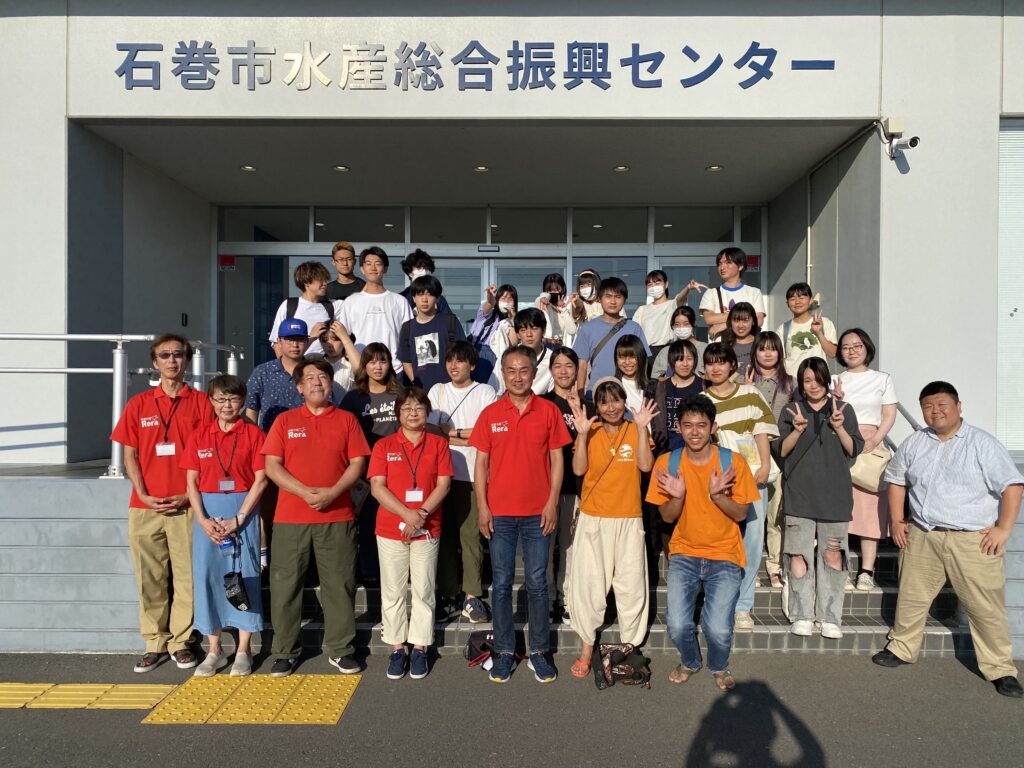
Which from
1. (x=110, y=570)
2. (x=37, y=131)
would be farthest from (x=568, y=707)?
(x=37, y=131)

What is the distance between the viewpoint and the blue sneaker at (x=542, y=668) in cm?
392

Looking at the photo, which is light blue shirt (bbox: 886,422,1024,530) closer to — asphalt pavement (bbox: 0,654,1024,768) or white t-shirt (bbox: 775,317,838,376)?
asphalt pavement (bbox: 0,654,1024,768)

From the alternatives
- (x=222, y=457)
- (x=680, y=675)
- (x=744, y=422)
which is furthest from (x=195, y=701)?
(x=744, y=422)

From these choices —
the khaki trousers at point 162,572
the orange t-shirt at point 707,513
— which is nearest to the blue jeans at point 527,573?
the orange t-shirt at point 707,513

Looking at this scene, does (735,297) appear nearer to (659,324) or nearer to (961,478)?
(659,324)

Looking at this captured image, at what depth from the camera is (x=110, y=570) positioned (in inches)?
181

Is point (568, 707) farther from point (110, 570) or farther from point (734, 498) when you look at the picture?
point (110, 570)

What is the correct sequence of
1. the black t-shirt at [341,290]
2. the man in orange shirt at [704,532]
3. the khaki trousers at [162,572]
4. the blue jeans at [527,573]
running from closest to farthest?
1. the man in orange shirt at [704,532]
2. the blue jeans at [527,573]
3. the khaki trousers at [162,572]
4. the black t-shirt at [341,290]

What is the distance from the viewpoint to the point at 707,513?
387cm

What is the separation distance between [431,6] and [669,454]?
5.12m

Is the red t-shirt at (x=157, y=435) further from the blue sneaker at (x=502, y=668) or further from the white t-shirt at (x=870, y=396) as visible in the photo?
the white t-shirt at (x=870, y=396)

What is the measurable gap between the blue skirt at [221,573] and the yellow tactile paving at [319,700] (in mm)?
538

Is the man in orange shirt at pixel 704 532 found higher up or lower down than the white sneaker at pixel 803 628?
higher up

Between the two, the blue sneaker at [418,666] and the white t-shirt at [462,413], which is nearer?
the blue sneaker at [418,666]
